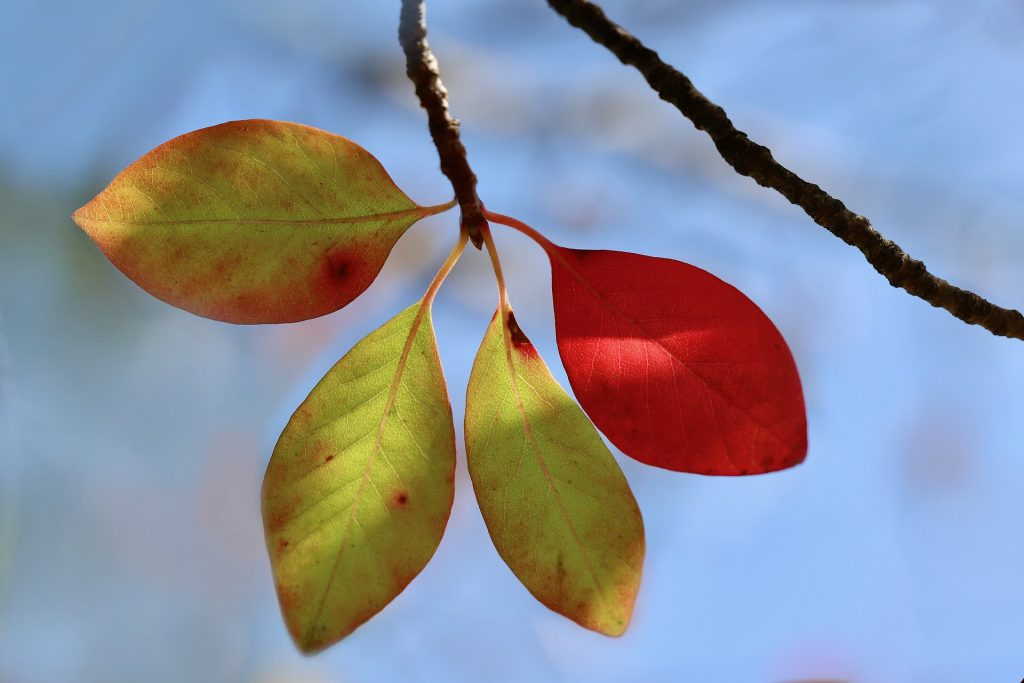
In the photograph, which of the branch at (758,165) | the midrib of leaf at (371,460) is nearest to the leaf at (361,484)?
the midrib of leaf at (371,460)

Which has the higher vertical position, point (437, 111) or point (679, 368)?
point (437, 111)

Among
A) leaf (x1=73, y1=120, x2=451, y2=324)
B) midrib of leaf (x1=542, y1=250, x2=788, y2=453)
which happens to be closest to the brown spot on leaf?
leaf (x1=73, y1=120, x2=451, y2=324)

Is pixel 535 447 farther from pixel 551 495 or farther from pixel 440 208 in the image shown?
pixel 440 208

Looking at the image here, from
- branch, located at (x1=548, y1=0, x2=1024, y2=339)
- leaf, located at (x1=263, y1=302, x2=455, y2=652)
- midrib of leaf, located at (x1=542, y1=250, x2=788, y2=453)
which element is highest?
branch, located at (x1=548, y1=0, x2=1024, y2=339)

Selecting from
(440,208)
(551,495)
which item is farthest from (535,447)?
(440,208)

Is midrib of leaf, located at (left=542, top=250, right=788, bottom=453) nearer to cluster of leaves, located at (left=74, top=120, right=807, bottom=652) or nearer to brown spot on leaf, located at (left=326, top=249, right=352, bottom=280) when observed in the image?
cluster of leaves, located at (left=74, top=120, right=807, bottom=652)

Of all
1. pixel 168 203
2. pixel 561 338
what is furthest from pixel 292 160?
pixel 561 338
